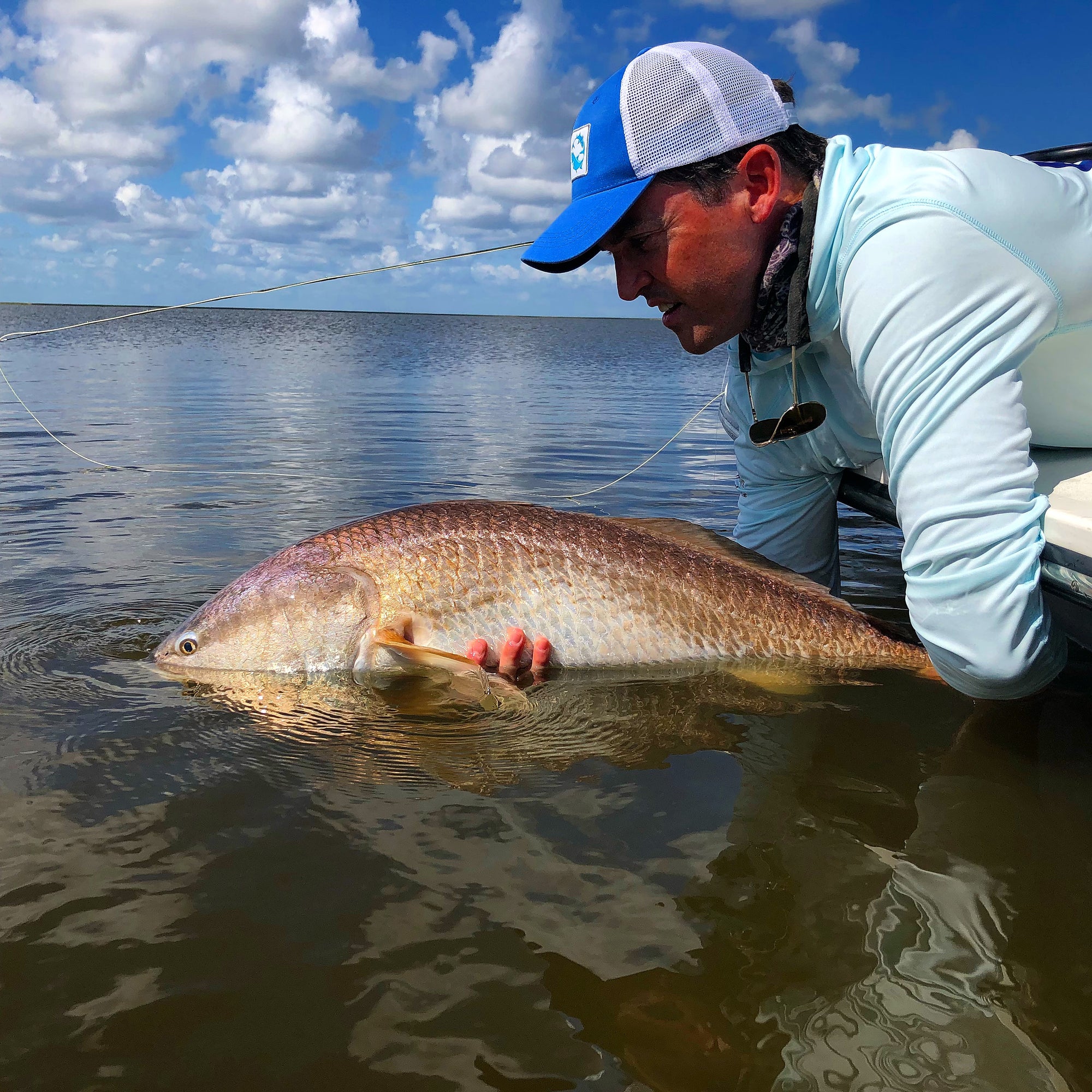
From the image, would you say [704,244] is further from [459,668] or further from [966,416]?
[459,668]

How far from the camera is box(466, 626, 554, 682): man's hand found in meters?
3.53

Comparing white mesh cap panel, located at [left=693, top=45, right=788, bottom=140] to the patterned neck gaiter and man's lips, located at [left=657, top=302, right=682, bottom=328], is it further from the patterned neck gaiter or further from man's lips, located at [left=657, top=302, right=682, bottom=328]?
man's lips, located at [left=657, top=302, right=682, bottom=328]

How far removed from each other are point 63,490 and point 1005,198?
23.0 ft

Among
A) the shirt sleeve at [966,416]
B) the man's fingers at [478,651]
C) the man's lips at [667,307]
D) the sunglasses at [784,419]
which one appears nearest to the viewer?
the shirt sleeve at [966,416]

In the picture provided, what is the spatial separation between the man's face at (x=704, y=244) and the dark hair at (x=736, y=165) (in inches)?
0.7

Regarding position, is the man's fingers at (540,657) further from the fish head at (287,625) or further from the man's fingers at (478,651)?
the fish head at (287,625)

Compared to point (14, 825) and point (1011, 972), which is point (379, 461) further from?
point (1011, 972)

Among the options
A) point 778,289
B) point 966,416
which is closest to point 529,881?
point 966,416

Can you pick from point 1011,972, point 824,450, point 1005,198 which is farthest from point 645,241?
point 1011,972

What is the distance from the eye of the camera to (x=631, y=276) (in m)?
2.74

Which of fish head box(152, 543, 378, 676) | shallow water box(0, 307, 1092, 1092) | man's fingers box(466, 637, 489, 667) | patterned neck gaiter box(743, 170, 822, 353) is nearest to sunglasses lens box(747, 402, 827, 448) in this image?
patterned neck gaiter box(743, 170, 822, 353)

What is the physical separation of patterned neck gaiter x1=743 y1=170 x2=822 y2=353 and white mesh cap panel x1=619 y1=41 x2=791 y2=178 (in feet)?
0.83

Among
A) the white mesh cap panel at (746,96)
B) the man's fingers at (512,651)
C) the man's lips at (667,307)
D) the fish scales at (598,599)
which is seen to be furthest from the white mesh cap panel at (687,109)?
the man's fingers at (512,651)

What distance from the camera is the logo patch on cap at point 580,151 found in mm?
2648
